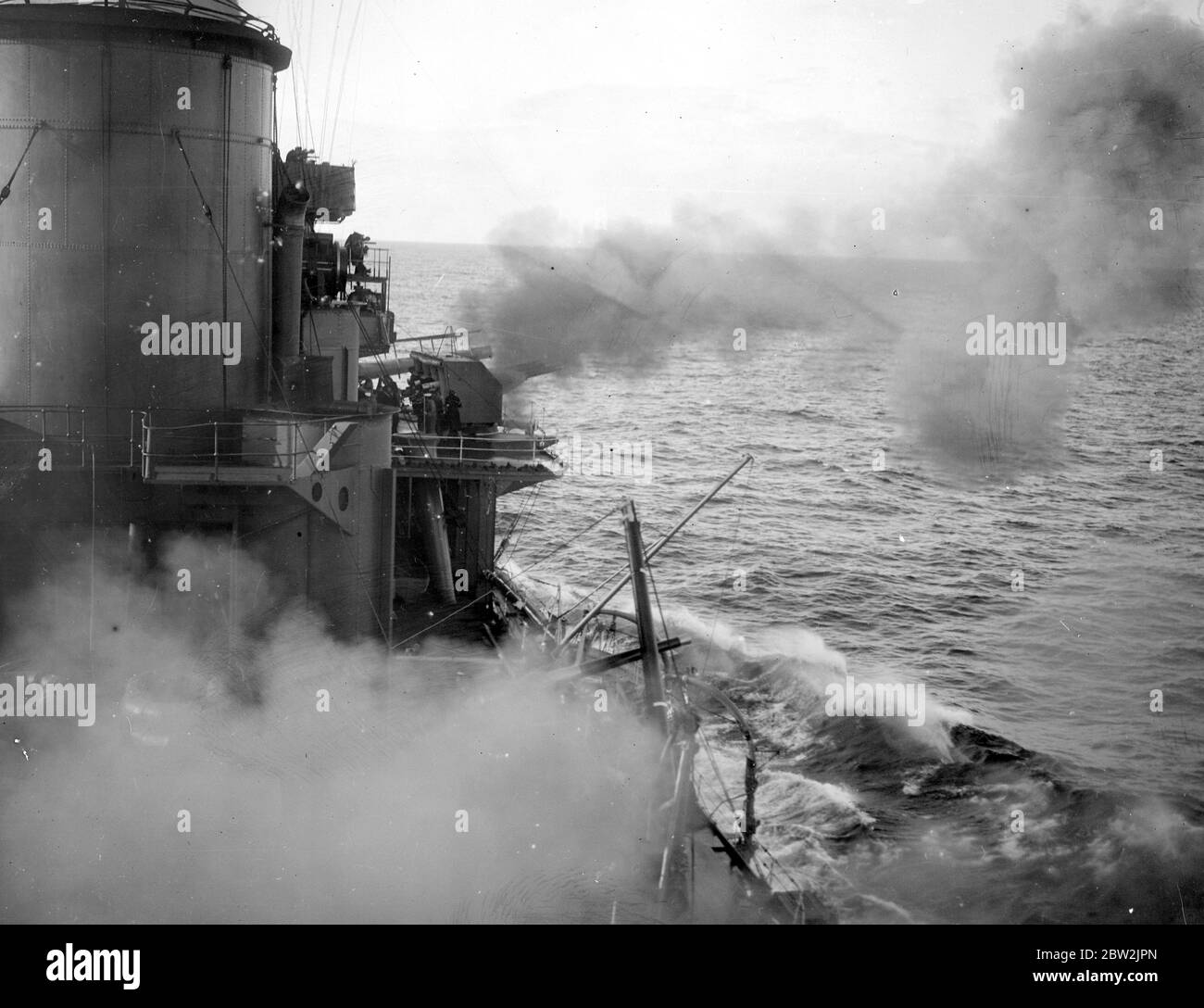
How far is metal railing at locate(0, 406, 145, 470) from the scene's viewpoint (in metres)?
13.7

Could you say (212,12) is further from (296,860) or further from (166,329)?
(296,860)

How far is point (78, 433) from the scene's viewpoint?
14.0 meters

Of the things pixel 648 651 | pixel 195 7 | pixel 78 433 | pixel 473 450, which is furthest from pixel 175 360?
pixel 473 450

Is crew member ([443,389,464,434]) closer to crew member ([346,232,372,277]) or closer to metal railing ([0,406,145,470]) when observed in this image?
crew member ([346,232,372,277])

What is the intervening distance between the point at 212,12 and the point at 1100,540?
28969mm

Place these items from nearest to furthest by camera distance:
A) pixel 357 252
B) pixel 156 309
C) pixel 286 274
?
pixel 156 309 → pixel 286 274 → pixel 357 252

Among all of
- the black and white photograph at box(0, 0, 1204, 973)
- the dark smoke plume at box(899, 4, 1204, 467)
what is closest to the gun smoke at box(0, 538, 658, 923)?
the black and white photograph at box(0, 0, 1204, 973)

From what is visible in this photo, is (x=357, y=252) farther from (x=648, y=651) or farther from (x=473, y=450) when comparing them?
(x=648, y=651)

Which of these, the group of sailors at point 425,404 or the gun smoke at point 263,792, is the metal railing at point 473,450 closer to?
the group of sailors at point 425,404

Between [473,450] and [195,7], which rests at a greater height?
[195,7]

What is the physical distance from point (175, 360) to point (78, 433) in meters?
1.44

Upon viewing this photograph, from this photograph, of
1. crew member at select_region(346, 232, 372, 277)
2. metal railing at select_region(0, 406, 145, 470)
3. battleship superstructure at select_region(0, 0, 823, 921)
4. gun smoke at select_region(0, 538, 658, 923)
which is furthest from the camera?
crew member at select_region(346, 232, 372, 277)

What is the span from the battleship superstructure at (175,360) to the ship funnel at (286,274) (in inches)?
1.8

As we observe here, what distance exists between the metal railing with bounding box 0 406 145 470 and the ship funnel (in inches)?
90.9
